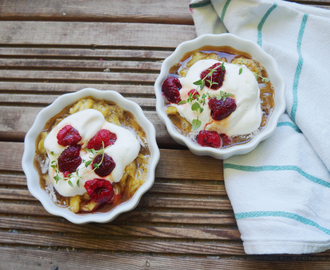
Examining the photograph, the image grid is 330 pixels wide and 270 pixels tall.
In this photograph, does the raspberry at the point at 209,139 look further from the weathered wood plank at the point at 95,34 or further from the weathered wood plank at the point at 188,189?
the weathered wood plank at the point at 95,34

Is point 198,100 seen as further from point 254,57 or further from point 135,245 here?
point 135,245

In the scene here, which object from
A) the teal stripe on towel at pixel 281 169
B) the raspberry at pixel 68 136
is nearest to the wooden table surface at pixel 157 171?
the teal stripe on towel at pixel 281 169

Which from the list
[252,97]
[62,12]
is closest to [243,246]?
[252,97]

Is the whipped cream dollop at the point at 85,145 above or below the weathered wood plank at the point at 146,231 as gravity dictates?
above

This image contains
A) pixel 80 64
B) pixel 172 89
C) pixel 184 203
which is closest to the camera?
pixel 172 89

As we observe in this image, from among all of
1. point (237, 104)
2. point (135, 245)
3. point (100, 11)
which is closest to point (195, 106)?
point (237, 104)
